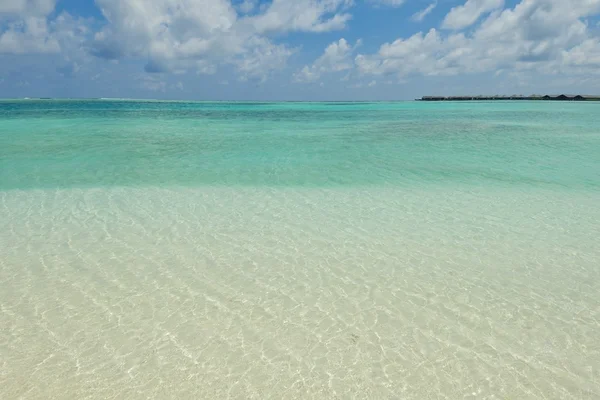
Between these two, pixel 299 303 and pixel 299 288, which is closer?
pixel 299 303

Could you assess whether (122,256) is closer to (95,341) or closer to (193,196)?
(95,341)

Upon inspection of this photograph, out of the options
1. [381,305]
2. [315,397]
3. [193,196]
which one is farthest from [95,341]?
[193,196]

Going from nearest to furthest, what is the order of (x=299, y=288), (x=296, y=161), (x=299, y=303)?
(x=299, y=303) → (x=299, y=288) → (x=296, y=161)

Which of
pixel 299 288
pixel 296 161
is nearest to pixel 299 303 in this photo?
pixel 299 288

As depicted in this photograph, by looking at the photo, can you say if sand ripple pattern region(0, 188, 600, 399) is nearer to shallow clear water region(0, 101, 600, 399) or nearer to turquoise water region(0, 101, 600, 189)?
shallow clear water region(0, 101, 600, 399)

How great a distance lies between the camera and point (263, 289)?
4.16m

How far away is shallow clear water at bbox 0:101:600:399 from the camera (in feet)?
9.66

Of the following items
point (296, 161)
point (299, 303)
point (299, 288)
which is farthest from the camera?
point (296, 161)

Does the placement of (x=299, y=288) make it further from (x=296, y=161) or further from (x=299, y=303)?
(x=296, y=161)

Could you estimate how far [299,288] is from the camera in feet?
13.7

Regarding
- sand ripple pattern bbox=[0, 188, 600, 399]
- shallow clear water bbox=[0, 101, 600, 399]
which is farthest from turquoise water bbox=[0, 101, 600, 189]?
sand ripple pattern bbox=[0, 188, 600, 399]

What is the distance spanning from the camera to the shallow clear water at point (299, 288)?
294 cm

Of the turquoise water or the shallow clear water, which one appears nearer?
the shallow clear water

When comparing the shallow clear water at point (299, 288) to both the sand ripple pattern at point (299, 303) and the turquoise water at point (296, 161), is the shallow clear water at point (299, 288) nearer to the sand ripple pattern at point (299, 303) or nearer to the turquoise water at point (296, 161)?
the sand ripple pattern at point (299, 303)
